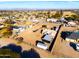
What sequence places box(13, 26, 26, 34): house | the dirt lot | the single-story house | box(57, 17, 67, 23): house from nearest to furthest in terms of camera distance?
the dirt lot → the single-story house → box(13, 26, 26, 34): house → box(57, 17, 67, 23): house

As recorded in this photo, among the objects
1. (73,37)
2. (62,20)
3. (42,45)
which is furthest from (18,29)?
(73,37)

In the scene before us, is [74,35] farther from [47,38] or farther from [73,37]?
[47,38]

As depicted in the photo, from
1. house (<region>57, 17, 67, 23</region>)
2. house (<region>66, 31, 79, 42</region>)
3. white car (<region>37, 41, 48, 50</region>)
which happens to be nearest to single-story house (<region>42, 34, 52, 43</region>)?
white car (<region>37, 41, 48, 50</region>)

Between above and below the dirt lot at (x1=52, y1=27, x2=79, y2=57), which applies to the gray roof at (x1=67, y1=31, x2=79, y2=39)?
above

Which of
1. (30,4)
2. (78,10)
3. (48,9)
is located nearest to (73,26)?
(78,10)

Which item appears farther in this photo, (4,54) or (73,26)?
(73,26)

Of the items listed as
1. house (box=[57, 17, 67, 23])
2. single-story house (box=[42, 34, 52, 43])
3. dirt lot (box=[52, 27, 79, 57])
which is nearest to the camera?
dirt lot (box=[52, 27, 79, 57])

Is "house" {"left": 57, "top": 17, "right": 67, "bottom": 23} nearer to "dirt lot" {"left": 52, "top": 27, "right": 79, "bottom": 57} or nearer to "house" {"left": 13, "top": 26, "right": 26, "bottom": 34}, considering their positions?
"dirt lot" {"left": 52, "top": 27, "right": 79, "bottom": 57}

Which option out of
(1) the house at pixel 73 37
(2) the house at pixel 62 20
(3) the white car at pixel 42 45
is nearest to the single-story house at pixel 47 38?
(3) the white car at pixel 42 45

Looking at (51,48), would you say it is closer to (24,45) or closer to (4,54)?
(24,45)

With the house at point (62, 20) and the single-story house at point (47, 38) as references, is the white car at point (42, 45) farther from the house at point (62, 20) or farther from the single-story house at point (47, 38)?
the house at point (62, 20)

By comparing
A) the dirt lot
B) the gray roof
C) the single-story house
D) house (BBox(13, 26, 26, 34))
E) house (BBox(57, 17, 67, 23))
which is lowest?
the dirt lot
